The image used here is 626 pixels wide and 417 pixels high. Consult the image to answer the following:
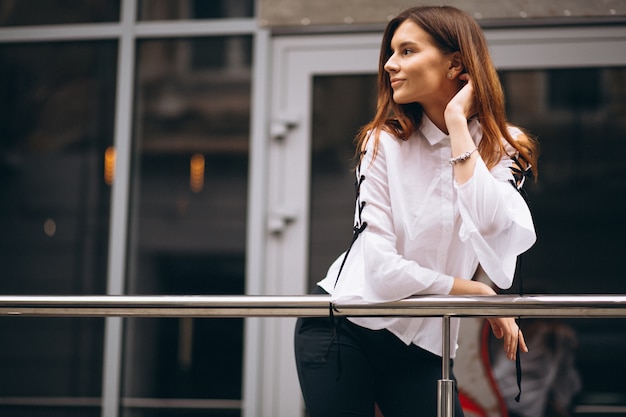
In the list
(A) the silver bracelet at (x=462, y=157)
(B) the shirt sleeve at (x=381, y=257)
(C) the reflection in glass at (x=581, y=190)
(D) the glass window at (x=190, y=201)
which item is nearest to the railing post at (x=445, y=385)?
(B) the shirt sleeve at (x=381, y=257)

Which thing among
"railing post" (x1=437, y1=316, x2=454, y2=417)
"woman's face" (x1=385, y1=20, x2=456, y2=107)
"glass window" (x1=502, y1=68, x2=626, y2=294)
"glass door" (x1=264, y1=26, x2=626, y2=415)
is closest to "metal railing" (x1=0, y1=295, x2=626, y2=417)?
"railing post" (x1=437, y1=316, x2=454, y2=417)

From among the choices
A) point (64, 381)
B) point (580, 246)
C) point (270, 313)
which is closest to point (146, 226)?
Result: point (64, 381)

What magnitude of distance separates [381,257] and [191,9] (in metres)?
3.29

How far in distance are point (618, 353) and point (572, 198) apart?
870 millimetres

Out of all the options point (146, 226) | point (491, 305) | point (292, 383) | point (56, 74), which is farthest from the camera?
point (146, 226)

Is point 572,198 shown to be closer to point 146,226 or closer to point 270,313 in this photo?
point 270,313

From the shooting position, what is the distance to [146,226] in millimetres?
10453

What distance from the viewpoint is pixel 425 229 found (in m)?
2.22


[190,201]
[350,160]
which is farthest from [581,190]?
[190,201]

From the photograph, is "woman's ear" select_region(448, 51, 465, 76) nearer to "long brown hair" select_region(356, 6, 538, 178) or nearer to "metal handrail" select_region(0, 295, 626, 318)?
"long brown hair" select_region(356, 6, 538, 178)

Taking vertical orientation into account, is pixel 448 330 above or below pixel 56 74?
below

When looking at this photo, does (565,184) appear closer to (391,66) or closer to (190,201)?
(391,66)

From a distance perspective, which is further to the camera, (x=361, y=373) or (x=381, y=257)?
(x=361, y=373)

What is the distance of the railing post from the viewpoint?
2.17m
